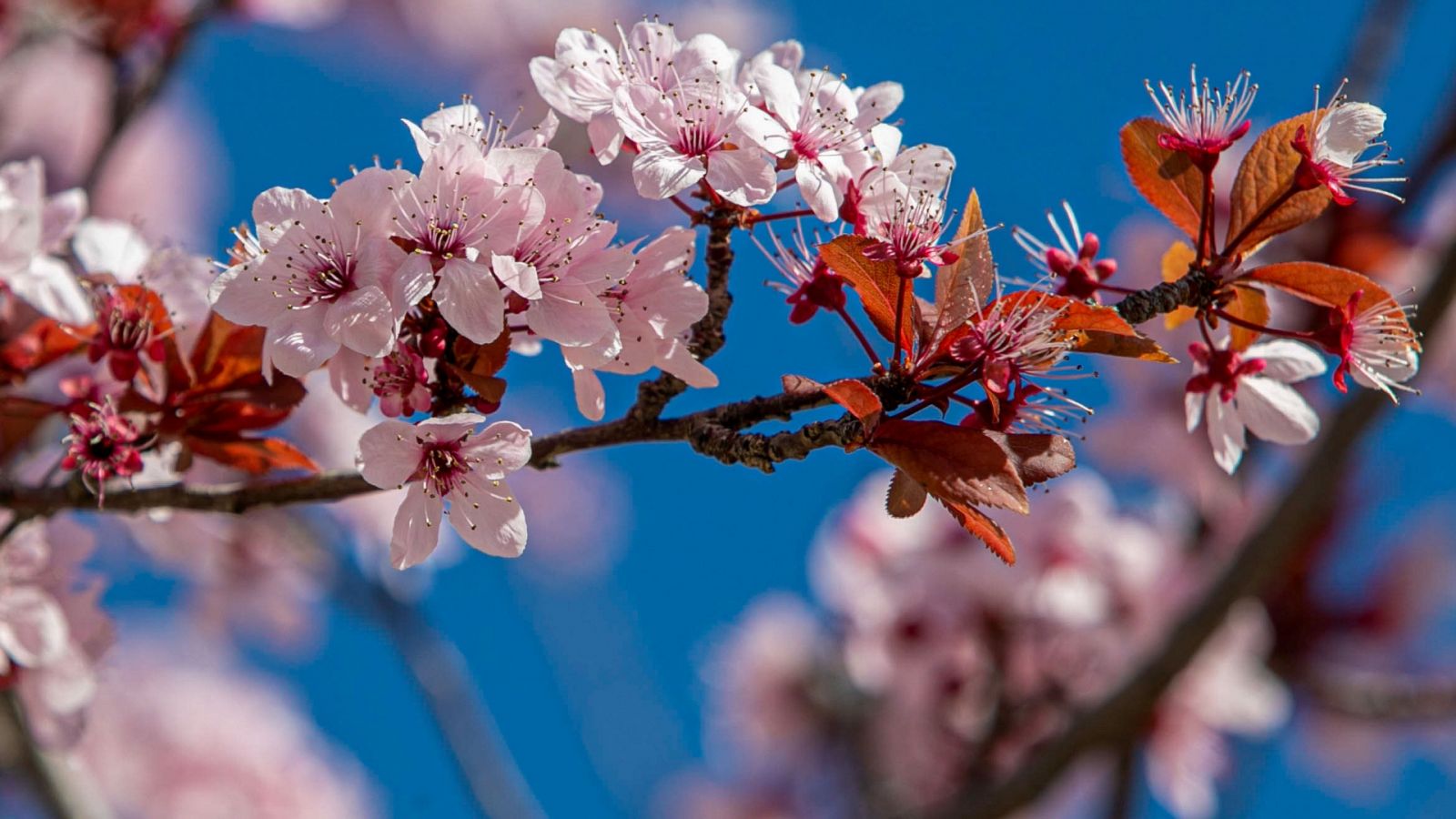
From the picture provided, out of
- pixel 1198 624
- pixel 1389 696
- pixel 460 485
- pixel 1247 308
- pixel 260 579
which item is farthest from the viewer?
pixel 1389 696

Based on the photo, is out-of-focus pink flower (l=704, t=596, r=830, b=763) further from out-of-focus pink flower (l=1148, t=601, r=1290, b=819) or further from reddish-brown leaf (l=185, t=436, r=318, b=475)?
reddish-brown leaf (l=185, t=436, r=318, b=475)

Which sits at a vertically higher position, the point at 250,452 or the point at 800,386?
the point at 800,386

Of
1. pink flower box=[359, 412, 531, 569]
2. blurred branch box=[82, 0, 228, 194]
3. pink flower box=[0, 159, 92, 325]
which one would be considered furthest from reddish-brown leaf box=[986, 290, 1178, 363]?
blurred branch box=[82, 0, 228, 194]

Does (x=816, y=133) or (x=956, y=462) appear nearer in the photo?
(x=956, y=462)

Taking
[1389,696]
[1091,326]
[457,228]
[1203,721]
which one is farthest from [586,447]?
[1389,696]

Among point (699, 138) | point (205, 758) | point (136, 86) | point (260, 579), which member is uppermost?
point (699, 138)

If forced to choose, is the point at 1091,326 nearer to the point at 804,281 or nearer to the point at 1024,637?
the point at 804,281

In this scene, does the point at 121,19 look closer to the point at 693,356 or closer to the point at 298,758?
the point at 693,356
